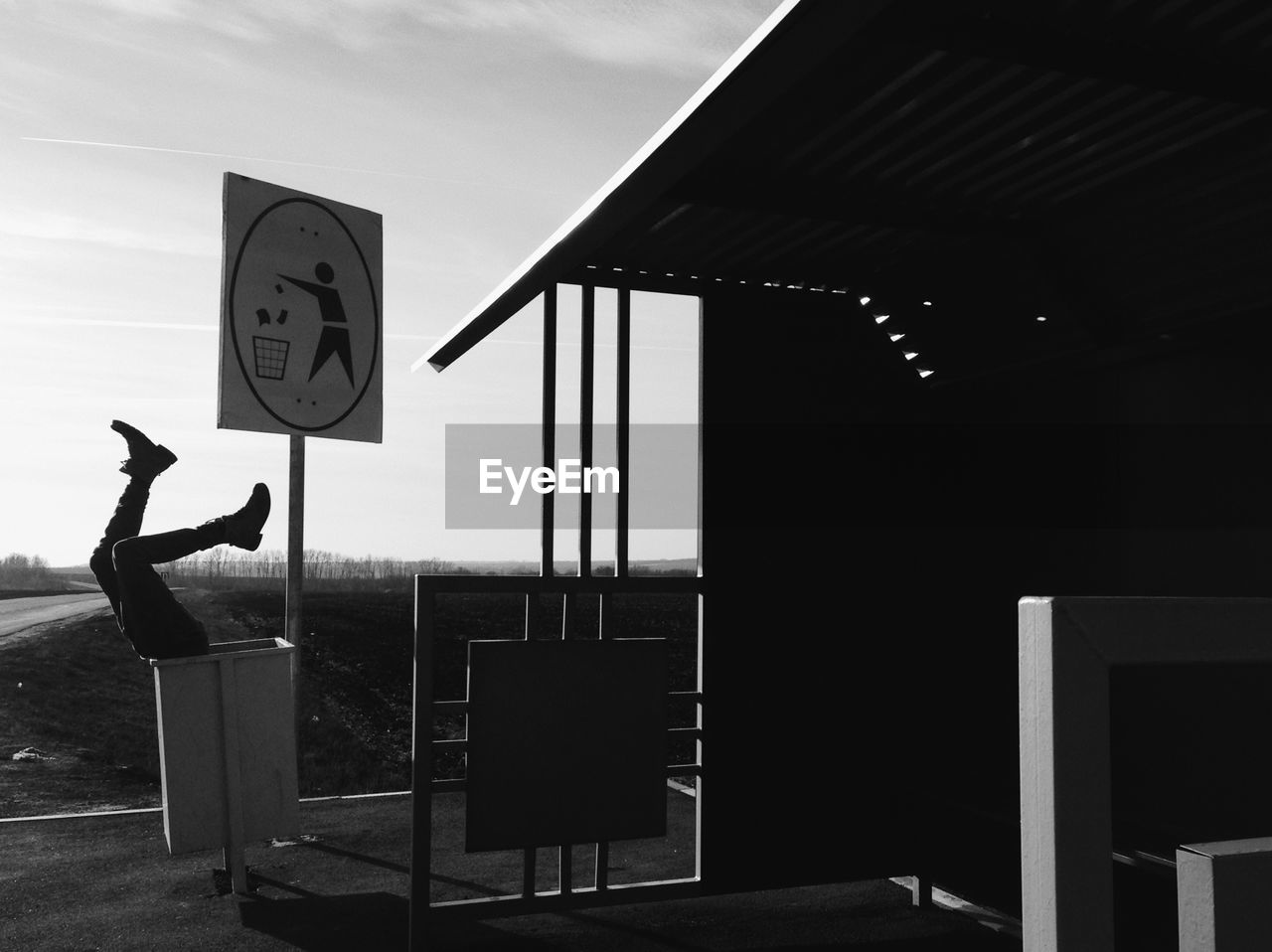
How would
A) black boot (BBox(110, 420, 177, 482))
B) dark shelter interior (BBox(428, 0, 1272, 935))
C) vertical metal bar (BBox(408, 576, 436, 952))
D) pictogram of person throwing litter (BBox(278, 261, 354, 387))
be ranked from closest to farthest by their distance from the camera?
1. dark shelter interior (BBox(428, 0, 1272, 935))
2. vertical metal bar (BBox(408, 576, 436, 952))
3. black boot (BBox(110, 420, 177, 482))
4. pictogram of person throwing litter (BBox(278, 261, 354, 387))

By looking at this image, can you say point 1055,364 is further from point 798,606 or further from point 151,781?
point 151,781

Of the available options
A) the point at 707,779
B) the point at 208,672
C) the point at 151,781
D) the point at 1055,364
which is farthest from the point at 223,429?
the point at 151,781

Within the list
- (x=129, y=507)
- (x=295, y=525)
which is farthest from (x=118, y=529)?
(x=295, y=525)

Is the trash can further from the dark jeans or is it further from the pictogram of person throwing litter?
the pictogram of person throwing litter

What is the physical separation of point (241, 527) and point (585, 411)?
2073 mm

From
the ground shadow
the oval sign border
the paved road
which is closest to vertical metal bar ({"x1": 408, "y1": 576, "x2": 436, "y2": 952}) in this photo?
the ground shadow

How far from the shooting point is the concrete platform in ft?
15.2

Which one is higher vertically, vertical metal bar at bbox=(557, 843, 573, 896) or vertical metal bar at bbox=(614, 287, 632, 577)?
vertical metal bar at bbox=(614, 287, 632, 577)

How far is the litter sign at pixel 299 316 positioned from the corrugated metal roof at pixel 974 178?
4.21 ft

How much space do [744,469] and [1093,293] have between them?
1.69m

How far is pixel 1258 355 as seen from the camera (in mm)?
4098

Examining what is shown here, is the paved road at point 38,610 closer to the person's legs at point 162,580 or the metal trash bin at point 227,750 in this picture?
the person's legs at point 162,580

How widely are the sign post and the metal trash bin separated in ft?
0.62

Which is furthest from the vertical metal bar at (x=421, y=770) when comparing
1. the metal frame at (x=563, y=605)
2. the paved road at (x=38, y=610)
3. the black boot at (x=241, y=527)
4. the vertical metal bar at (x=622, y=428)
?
the paved road at (x=38, y=610)
